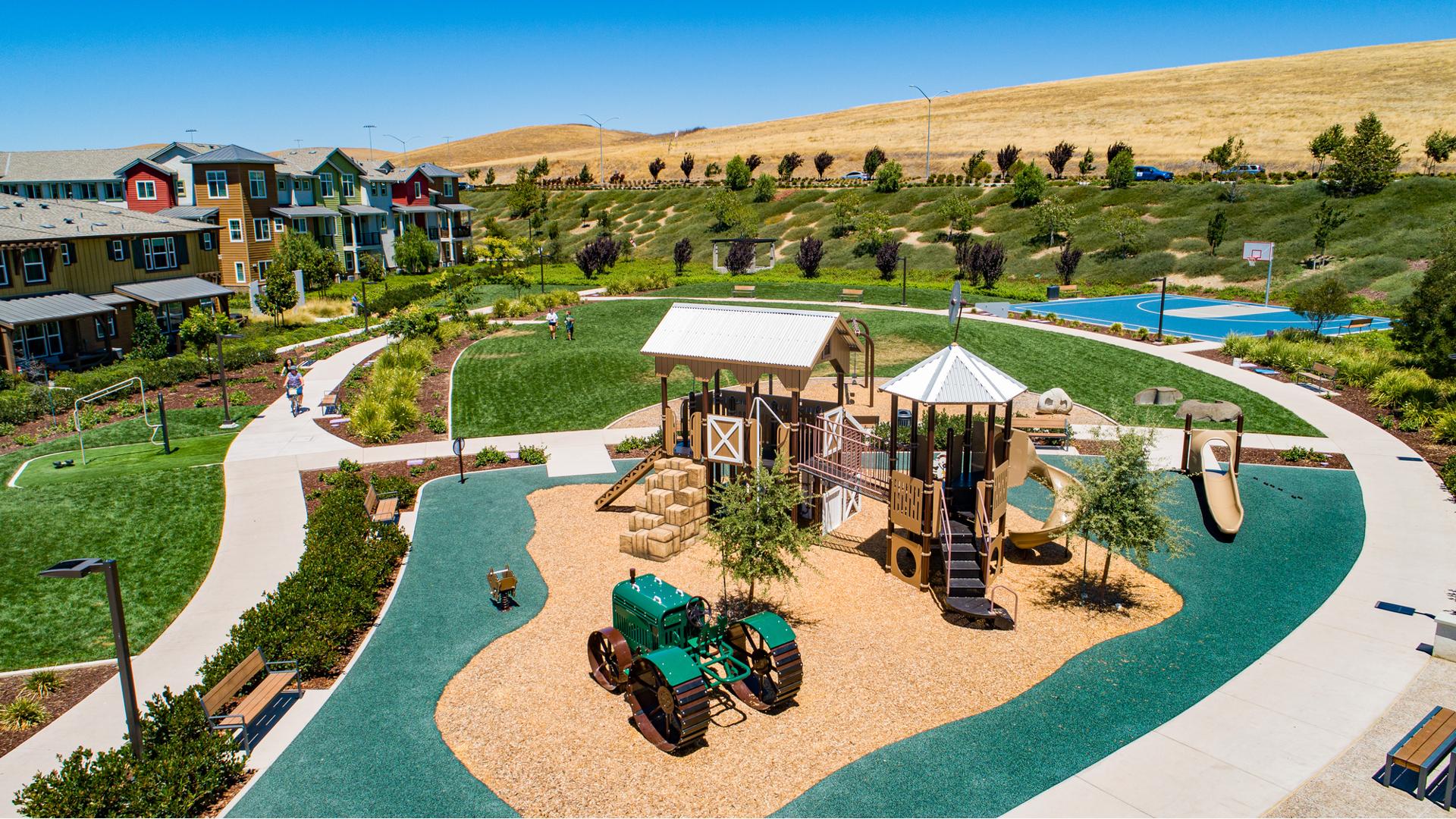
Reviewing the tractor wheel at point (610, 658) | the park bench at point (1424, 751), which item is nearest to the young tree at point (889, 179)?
the tractor wheel at point (610, 658)

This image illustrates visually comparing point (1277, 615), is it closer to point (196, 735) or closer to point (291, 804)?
point (291, 804)

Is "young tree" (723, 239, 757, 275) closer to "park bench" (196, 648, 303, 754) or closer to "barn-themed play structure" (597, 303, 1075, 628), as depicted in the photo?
"barn-themed play structure" (597, 303, 1075, 628)

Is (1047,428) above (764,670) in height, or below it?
above

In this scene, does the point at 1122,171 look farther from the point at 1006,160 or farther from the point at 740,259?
the point at 740,259

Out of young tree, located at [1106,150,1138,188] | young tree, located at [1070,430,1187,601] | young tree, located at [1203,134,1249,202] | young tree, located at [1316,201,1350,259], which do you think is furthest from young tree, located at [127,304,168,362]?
young tree, located at [1203,134,1249,202]

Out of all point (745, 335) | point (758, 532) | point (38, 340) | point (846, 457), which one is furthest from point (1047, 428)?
point (38, 340)

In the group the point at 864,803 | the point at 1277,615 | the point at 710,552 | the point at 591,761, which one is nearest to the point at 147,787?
the point at 591,761
